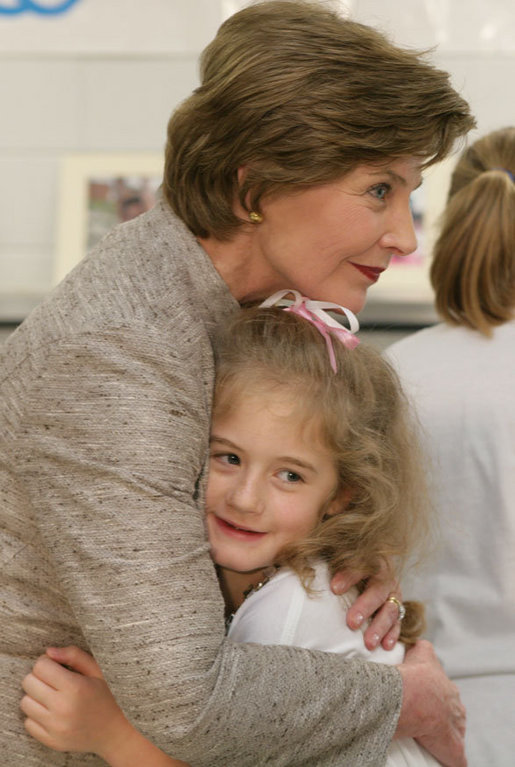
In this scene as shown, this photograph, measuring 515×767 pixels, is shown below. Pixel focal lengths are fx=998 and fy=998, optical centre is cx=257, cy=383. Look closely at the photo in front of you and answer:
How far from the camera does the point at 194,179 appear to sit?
4.58 feet

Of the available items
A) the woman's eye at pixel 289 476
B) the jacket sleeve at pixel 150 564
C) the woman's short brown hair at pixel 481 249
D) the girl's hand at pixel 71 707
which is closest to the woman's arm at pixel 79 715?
the girl's hand at pixel 71 707

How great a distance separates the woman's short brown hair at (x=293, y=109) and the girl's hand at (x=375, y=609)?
53cm

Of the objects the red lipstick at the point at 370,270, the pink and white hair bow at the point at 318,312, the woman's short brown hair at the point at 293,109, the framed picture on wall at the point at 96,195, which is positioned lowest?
the framed picture on wall at the point at 96,195

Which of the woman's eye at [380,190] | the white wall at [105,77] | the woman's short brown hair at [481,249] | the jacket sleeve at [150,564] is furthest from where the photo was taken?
the white wall at [105,77]

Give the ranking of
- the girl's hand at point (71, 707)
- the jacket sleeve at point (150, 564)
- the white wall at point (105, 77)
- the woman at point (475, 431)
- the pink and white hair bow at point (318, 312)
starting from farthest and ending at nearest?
the white wall at point (105, 77), the woman at point (475, 431), the pink and white hair bow at point (318, 312), the girl's hand at point (71, 707), the jacket sleeve at point (150, 564)

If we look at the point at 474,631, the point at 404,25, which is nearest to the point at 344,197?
the point at 474,631

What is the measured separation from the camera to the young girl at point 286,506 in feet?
4.29

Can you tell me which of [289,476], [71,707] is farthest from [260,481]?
[71,707]

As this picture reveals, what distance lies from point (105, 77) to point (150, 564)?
2.35 metres

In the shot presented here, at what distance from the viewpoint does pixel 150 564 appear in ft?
3.72

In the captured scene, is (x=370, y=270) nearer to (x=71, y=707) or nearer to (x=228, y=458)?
(x=228, y=458)

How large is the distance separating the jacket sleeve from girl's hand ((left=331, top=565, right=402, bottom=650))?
187mm

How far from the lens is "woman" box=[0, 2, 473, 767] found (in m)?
1.14

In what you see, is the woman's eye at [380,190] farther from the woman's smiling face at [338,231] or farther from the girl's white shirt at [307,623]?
the girl's white shirt at [307,623]
